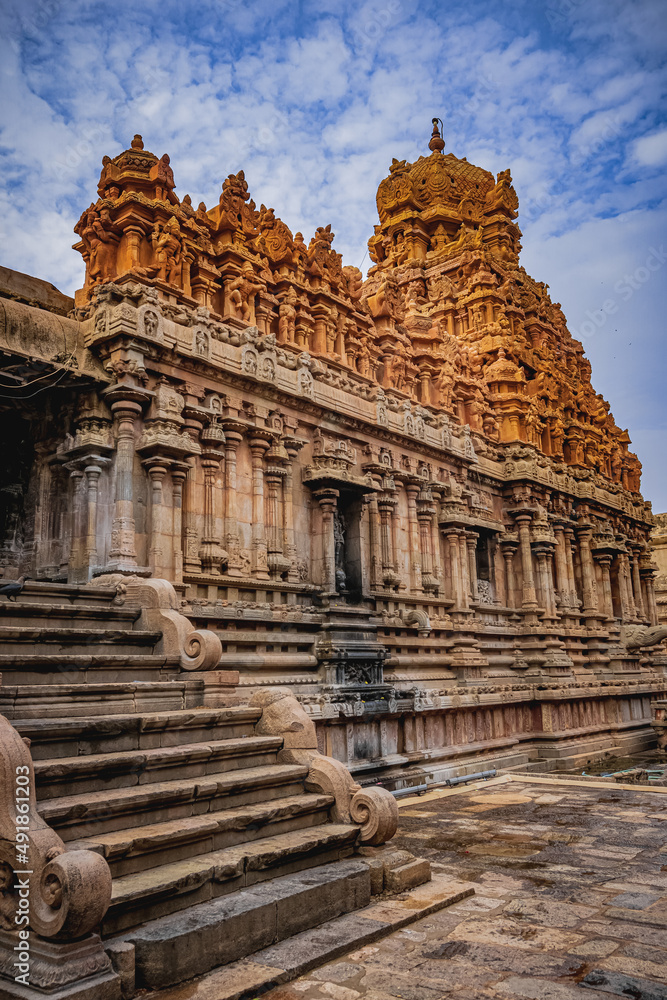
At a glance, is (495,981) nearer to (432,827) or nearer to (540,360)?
(432,827)

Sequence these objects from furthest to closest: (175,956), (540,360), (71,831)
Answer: (540,360) → (71,831) → (175,956)

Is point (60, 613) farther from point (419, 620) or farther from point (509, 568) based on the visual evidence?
point (509, 568)

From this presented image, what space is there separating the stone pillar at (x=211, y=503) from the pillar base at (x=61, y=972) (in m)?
8.08

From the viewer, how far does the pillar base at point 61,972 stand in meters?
3.88

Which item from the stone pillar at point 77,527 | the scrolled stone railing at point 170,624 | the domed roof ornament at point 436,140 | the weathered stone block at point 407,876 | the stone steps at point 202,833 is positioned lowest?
the weathered stone block at point 407,876

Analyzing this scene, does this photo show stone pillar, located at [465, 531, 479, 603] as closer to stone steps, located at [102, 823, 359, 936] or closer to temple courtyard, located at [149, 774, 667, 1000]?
temple courtyard, located at [149, 774, 667, 1000]

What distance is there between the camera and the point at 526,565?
21.5 metres

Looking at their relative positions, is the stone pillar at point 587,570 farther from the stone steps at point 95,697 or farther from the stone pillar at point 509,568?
the stone steps at point 95,697

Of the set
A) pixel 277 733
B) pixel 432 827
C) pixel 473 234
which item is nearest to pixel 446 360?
pixel 473 234

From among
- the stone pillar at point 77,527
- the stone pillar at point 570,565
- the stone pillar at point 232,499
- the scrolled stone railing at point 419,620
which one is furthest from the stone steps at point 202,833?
the stone pillar at point 570,565

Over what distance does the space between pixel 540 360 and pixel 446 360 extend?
7.30 meters

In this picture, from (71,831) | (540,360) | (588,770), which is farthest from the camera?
(540,360)

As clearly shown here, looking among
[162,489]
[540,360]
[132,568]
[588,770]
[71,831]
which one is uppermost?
[540,360]

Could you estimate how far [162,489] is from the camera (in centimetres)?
1156
